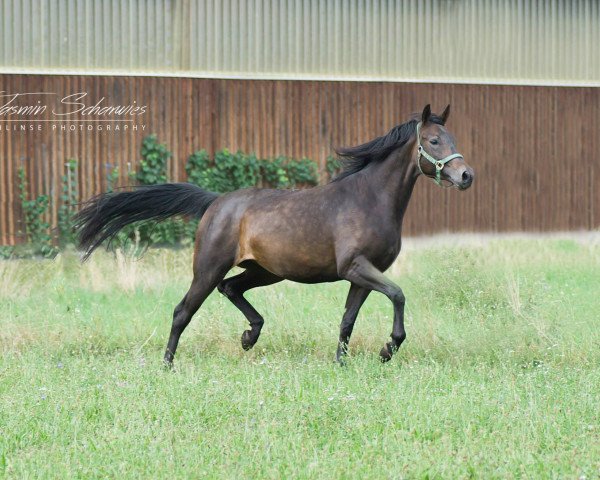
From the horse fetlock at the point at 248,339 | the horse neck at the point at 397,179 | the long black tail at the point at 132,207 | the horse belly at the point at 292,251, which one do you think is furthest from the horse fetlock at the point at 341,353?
the long black tail at the point at 132,207

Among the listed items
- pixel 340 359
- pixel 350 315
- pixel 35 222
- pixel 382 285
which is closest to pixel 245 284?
pixel 350 315

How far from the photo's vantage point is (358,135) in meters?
18.5

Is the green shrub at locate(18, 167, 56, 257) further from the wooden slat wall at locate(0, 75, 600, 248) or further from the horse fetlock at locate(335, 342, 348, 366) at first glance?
the horse fetlock at locate(335, 342, 348, 366)

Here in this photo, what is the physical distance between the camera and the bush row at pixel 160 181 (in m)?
16.3

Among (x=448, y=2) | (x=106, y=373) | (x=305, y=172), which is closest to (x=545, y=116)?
(x=448, y=2)

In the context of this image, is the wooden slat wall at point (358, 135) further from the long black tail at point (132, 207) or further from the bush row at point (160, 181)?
the long black tail at point (132, 207)

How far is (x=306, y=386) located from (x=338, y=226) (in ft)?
5.53

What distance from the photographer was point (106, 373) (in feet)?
26.6

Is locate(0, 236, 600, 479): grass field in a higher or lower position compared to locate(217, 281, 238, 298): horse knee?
lower

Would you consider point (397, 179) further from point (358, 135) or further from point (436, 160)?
point (358, 135)

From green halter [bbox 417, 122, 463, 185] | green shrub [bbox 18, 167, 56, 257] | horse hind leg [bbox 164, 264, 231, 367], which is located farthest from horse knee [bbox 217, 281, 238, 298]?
green shrub [bbox 18, 167, 56, 257]

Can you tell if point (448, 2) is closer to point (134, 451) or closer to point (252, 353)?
point (252, 353)

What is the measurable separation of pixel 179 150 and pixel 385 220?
30.1ft

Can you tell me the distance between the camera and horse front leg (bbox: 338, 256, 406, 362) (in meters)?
8.21
